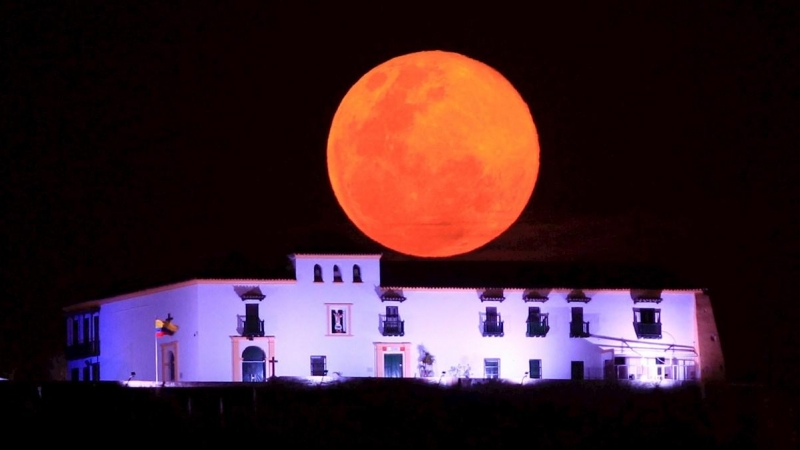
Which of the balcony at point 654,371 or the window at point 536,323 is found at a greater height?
the window at point 536,323

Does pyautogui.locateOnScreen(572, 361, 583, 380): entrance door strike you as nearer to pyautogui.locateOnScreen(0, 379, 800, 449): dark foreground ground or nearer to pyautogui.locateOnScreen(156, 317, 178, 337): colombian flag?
pyautogui.locateOnScreen(0, 379, 800, 449): dark foreground ground

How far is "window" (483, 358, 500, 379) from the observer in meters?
35.8

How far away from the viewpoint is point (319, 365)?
118 feet

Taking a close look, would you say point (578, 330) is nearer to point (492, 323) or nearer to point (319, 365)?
point (492, 323)

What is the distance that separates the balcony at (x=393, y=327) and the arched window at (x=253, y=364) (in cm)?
374

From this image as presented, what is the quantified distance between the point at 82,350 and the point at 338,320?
949cm

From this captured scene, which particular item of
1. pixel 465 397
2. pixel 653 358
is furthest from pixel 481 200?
pixel 653 358

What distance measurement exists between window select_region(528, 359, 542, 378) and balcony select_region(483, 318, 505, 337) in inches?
50.2

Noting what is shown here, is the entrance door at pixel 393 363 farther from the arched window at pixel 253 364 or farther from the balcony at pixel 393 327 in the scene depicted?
the arched window at pixel 253 364

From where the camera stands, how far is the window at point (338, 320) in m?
36.3

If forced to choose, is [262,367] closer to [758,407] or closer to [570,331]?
[570,331]

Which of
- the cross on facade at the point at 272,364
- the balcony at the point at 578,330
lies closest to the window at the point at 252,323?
the cross on facade at the point at 272,364

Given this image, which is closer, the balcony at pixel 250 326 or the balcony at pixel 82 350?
the balcony at pixel 250 326

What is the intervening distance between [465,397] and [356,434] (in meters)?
4.23
